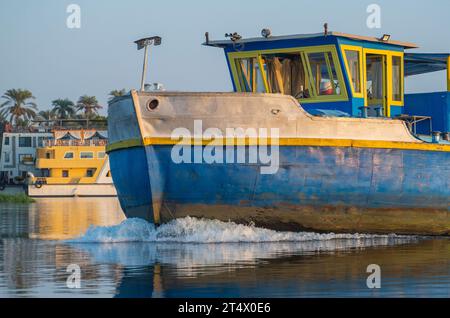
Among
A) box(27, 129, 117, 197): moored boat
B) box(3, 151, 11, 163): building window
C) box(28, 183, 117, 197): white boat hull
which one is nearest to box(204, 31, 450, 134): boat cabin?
box(28, 183, 117, 197): white boat hull

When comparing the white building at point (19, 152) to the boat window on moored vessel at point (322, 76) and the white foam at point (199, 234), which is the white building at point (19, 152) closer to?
the boat window on moored vessel at point (322, 76)

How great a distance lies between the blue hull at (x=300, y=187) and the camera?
18.0 m

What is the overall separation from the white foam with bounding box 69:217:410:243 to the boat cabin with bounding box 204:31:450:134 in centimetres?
260

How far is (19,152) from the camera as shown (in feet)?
281

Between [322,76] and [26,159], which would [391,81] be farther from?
[26,159]

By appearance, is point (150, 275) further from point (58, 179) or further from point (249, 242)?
point (58, 179)

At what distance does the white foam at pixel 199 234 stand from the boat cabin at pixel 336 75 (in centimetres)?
260

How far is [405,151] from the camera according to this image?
19266mm

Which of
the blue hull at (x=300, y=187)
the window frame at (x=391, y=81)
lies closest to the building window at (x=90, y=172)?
the window frame at (x=391, y=81)

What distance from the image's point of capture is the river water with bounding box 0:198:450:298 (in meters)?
12.0

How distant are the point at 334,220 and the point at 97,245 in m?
4.50

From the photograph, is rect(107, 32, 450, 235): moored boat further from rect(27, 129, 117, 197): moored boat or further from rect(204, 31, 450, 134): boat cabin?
rect(27, 129, 117, 197): moored boat

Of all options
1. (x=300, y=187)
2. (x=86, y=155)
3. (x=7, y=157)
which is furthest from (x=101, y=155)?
(x=300, y=187)
